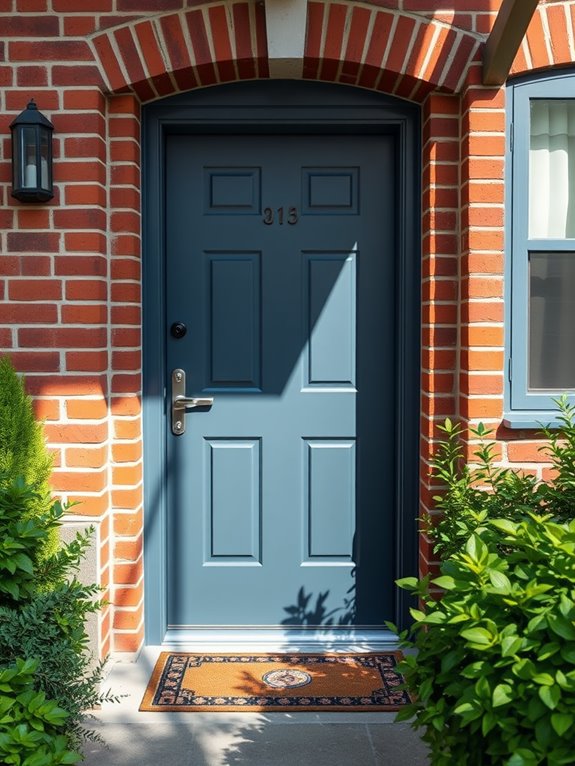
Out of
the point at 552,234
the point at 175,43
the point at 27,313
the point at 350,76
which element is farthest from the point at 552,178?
the point at 27,313

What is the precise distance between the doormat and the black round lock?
51.8 inches

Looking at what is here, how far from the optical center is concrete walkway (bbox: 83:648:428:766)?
8.30ft

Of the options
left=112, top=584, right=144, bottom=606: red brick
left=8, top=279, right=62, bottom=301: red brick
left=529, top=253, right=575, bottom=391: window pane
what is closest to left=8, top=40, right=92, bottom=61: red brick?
left=8, top=279, right=62, bottom=301: red brick

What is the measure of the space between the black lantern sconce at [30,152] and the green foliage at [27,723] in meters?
1.67

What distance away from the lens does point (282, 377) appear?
3408mm

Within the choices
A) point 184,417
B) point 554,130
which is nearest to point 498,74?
point 554,130

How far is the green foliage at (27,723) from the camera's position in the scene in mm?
1850

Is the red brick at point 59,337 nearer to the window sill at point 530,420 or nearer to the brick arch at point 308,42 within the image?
the brick arch at point 308,42

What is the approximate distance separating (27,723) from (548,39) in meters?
2.83

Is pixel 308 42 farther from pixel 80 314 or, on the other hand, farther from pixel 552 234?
pixel 80 314

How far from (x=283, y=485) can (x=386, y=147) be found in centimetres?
149

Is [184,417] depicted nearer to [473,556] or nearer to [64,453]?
[64,453]

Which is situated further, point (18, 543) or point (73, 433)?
point (73, 433)

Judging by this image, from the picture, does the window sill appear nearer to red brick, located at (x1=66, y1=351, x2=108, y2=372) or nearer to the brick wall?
the brick wall
